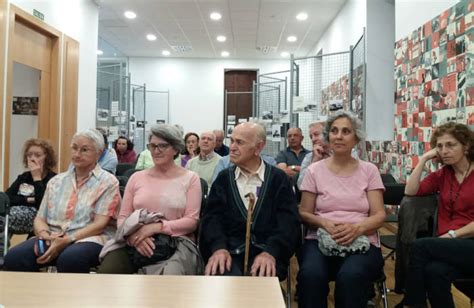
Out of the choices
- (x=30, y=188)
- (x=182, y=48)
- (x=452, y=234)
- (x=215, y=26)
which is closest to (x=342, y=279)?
(x=452, y=234)

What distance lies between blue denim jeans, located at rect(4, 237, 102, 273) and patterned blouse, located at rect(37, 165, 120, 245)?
0.48 ft

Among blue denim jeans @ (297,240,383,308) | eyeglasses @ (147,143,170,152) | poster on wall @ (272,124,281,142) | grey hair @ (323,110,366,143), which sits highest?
poster on wall @ (272,124,281,142)

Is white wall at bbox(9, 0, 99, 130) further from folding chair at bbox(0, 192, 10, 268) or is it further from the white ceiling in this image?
folding chair at bbox(0, 192, 10, 268)

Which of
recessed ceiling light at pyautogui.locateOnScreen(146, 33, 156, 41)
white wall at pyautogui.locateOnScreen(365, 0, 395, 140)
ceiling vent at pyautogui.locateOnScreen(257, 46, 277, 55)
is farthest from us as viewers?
ceiling vent at pyautogui.locateOnScreen(257, 46, 277, 55)

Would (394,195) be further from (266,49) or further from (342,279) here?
(266,49)

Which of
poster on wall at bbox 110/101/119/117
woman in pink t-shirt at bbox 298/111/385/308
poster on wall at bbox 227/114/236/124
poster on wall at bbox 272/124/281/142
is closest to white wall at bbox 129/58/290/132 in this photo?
poster on wall at bbox 227/114/236/124

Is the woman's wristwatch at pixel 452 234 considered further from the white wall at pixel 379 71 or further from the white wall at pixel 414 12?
the white wall at pixel 379 71

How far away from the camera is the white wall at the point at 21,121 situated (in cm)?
559

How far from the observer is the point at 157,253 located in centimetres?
235

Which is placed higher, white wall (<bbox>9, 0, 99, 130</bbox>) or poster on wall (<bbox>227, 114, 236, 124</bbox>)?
white wall (<bbox>9, 0, 99, 130</bbox>)

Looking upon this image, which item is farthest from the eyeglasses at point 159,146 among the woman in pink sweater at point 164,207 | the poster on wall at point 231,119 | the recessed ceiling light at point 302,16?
the poster on wall at point 231,119

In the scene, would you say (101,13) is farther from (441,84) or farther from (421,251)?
(421,251)

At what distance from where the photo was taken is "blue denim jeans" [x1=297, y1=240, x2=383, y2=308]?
218cm

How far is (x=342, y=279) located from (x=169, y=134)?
138 centimetres
